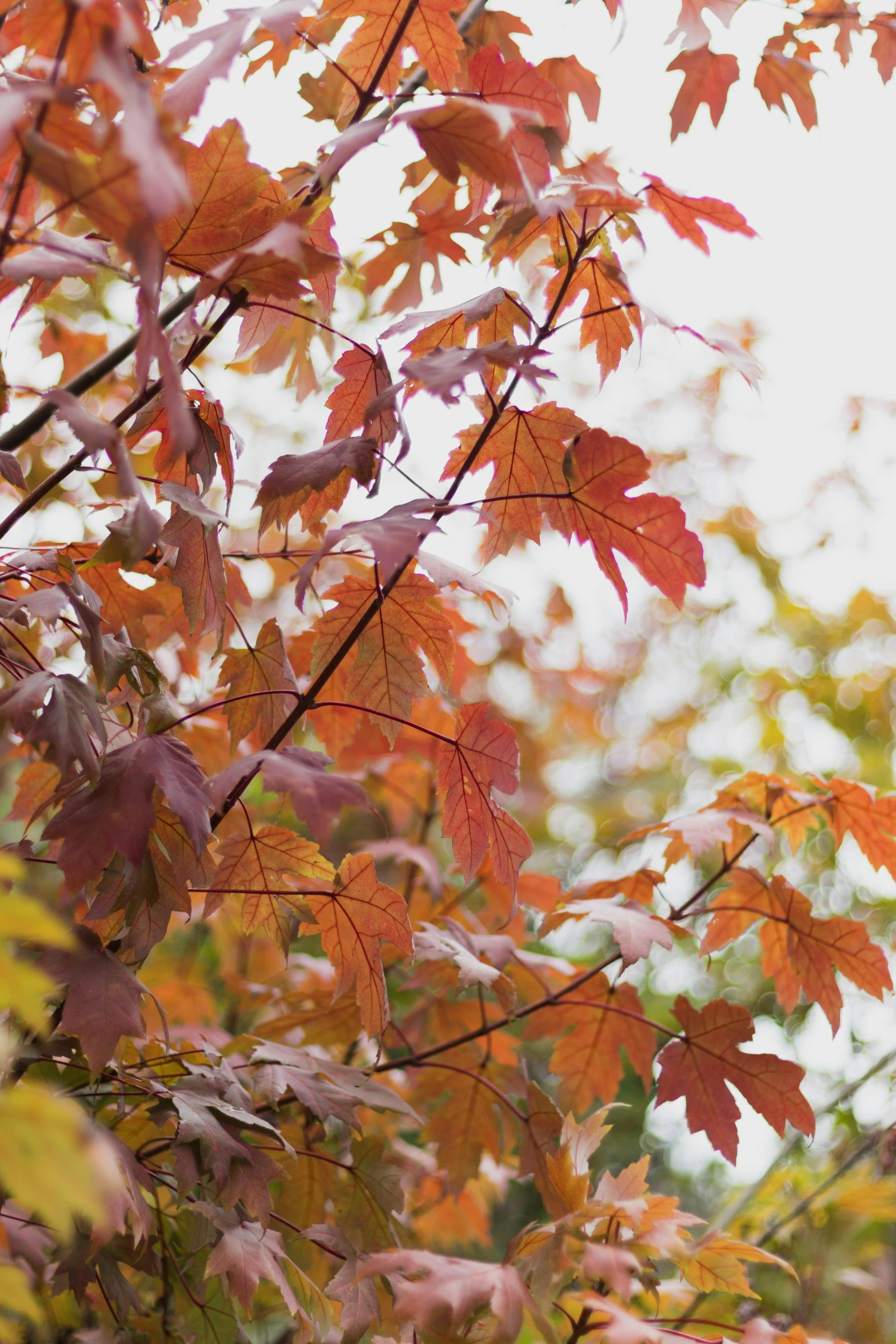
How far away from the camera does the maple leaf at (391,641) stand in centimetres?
96

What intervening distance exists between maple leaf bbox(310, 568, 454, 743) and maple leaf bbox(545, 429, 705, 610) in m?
0.16

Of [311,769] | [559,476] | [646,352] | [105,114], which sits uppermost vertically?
[646,352]

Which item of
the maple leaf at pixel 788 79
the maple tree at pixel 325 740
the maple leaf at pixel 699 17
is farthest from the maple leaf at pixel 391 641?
the maple leaf at pixel 788 79

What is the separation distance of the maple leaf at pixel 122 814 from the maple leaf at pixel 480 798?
10.9 inches

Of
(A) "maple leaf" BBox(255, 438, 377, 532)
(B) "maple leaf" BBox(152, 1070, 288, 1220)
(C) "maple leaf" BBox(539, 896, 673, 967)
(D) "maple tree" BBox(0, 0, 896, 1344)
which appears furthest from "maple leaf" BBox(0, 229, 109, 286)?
(C) "maple leaf" BBox(539, 896, 673, 967)

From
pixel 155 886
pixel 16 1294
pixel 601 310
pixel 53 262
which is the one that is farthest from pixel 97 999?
pixel 601 310

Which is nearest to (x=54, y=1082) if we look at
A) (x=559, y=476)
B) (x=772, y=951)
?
(x=559, y=476)

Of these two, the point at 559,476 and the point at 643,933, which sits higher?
the point at 559,476

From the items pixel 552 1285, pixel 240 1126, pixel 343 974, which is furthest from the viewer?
pixel 343 974

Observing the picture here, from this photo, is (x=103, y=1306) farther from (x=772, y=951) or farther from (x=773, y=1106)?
(x=772, y=951)

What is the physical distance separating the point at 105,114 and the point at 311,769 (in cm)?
54

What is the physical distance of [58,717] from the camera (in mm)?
737

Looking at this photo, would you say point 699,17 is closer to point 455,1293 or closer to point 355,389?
point 355,389

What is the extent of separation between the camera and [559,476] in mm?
955
